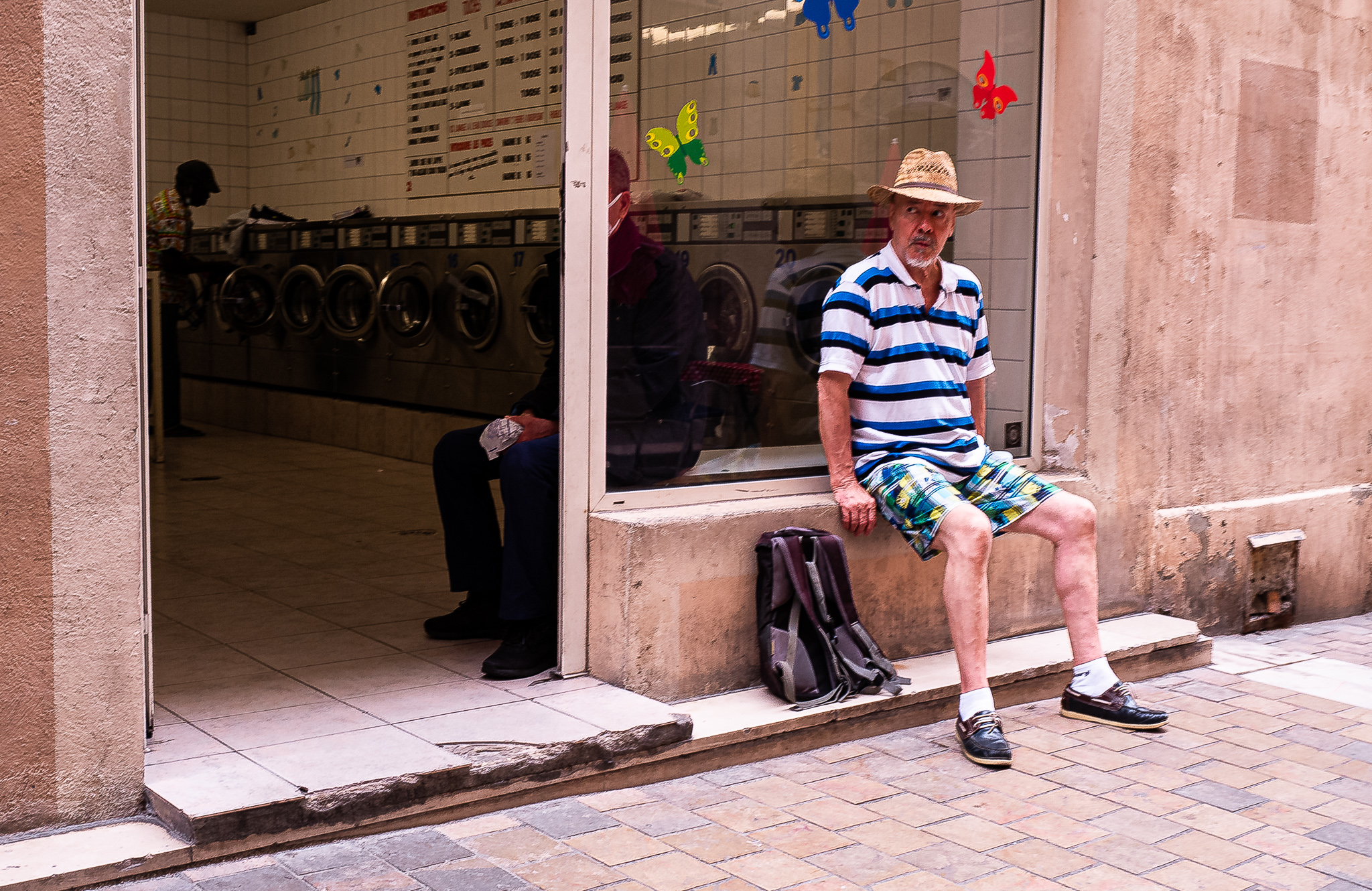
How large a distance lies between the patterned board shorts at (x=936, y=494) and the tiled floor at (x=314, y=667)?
930 mm

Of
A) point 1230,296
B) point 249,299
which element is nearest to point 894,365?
point 1230,296

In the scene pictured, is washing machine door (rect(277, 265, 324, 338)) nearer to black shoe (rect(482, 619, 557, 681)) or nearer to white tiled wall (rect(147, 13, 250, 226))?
white tiled wall (rect(147, 13, 250, 226))

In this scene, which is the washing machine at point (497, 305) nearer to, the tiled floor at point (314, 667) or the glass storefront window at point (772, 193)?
the tiled floor at point (314, 667)

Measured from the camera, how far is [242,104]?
11859mm

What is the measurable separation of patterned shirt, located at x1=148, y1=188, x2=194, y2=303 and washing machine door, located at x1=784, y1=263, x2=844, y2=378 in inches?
238

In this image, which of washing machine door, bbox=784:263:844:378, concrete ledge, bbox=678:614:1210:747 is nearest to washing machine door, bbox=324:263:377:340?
washing machine door, bbox=784:263:844:378

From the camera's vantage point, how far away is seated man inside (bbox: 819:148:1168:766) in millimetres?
3947

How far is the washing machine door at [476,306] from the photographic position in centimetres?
776

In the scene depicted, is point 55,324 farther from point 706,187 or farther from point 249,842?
point 706,187

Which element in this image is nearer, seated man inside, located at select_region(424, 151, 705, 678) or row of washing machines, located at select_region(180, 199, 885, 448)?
seated man inside, located at select_region(424, 151, 705, 678)

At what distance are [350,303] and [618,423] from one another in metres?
5.66

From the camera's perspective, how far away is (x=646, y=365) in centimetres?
389

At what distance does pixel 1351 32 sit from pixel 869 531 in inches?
136

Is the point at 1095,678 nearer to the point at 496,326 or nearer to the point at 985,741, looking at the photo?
the point at 985,741
